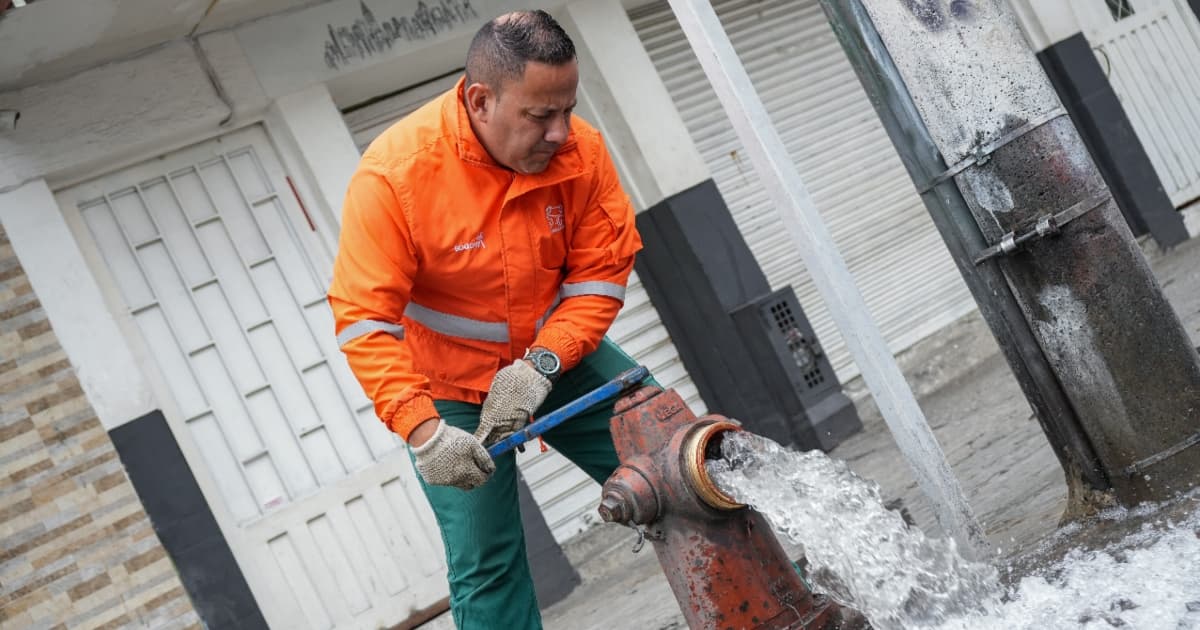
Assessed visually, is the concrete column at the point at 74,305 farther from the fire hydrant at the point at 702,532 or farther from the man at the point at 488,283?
the fire hydrant at the point at 702,532

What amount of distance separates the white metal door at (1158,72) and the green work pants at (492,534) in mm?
8520

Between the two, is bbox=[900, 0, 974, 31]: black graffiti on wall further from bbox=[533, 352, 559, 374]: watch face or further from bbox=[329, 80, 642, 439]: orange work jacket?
bbox=[533, 352, 559, 374]: watch face

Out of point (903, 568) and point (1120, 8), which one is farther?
point (1120, 8)

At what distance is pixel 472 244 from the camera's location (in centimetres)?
323

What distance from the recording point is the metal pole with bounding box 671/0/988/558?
148 inches

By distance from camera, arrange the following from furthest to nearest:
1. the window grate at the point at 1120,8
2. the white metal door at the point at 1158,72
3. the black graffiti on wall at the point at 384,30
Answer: the window grate at the point at 1120,8
the white metal door at the point at 1158,72
the black graffiti on wall at the point at 384,30

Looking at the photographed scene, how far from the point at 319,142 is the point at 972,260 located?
13.8ft

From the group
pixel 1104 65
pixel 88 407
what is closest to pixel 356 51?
pixel 88 407

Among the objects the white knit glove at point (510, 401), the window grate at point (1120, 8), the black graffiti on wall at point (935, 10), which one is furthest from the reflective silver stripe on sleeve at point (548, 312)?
the window grate at point (1120, 8)

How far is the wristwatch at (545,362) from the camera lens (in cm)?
316

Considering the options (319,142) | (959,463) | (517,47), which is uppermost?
(319,142)

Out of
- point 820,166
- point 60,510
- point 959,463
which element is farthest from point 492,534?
point 820,166

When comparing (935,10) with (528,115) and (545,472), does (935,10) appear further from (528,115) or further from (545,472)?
(545,472)

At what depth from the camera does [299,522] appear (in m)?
6.42
